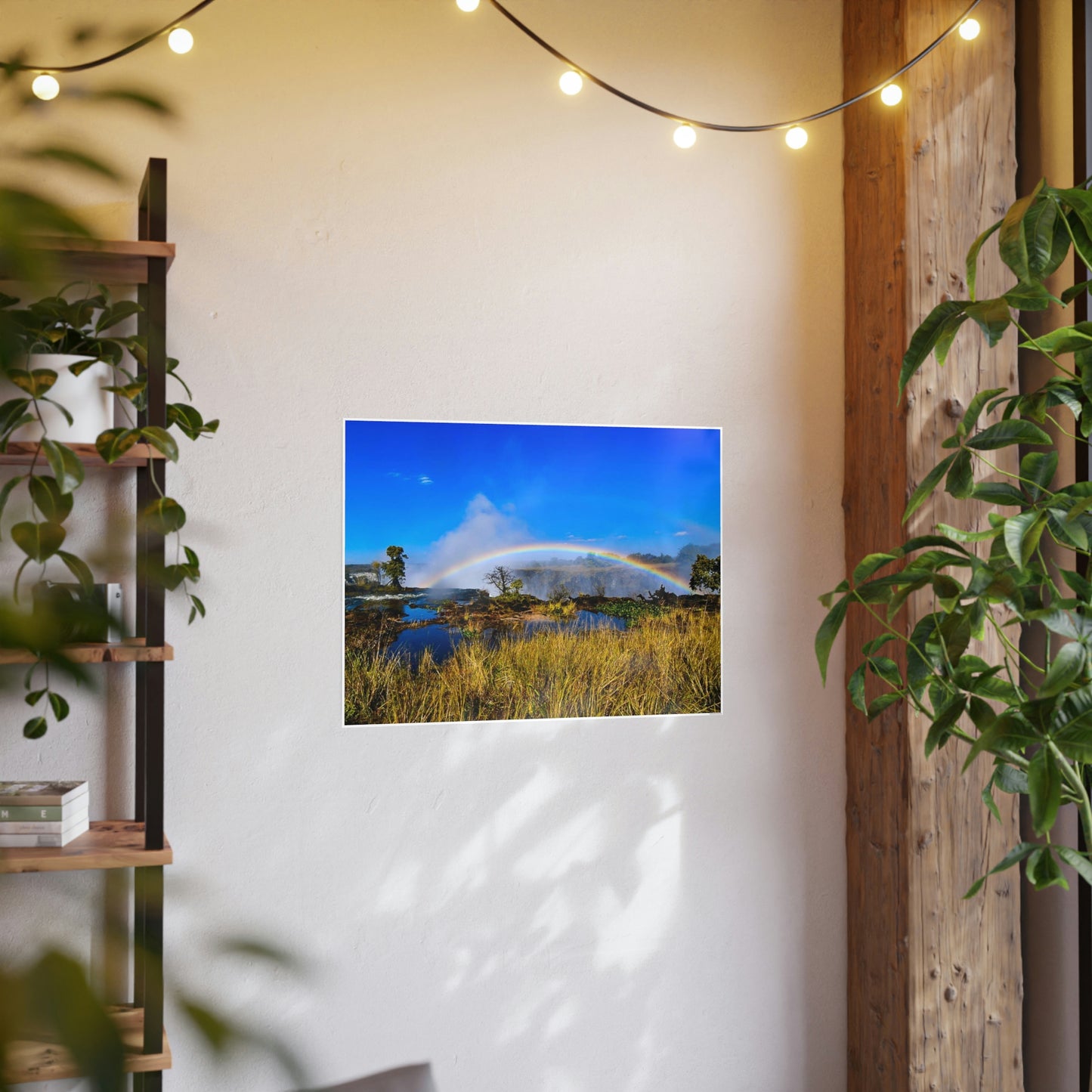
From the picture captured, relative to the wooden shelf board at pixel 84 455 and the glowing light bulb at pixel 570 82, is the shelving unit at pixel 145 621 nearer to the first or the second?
the wooden shelf board at pixel 84 455

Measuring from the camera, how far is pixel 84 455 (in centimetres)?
229

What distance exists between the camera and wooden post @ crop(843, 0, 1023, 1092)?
2.79m

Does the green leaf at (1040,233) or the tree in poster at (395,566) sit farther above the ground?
the green leaf at (1040,233)

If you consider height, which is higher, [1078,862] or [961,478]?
[961,478]

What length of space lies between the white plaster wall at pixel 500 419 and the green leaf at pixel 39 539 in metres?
1.20

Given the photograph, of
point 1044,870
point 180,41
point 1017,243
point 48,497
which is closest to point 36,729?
point 48,497

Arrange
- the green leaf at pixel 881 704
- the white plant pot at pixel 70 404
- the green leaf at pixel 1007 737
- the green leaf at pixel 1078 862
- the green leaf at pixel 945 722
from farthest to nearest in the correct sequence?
1. the green leaf at pixel 881 704
2. the white plant pot at pixel 70 404
3. the green leaf at pixel 945 722
4. the green leaf at pixel 1078 862
5. the green leaf at pixel 1007 737

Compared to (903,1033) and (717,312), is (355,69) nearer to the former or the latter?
(717,312)

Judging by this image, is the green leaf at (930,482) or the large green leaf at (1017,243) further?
the green leaf at (930,482)

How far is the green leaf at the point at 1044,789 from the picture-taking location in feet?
6.03

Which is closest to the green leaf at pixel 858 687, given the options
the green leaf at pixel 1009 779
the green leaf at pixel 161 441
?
the green leaf at pixel 1009 779

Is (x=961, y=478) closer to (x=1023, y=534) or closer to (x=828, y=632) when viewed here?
(x=1023, y=534)

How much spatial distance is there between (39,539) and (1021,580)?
6.70 ft

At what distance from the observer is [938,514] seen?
111 inches
